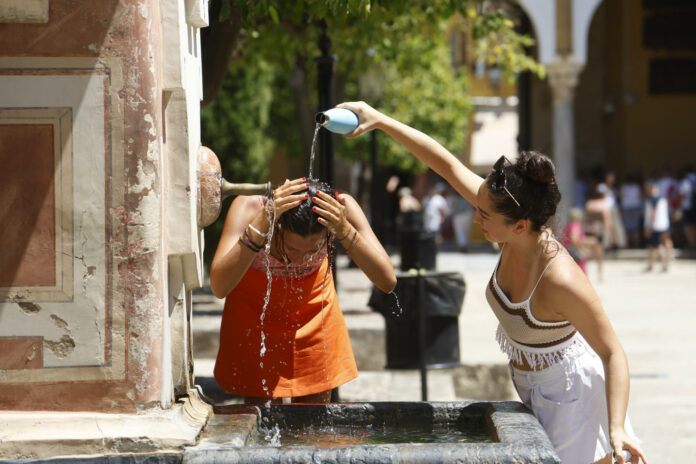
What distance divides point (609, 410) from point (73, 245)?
155 centimetres

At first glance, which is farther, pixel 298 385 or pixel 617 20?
pixel 617 20

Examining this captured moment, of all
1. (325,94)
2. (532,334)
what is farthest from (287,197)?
(325,94)

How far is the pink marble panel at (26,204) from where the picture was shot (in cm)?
254

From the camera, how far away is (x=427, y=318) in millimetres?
6367

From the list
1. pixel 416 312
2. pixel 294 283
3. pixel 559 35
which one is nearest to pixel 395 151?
pixel 559 35

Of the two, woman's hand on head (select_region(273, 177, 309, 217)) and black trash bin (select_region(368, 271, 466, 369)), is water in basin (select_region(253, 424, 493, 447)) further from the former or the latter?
black trash bin (select_region(368, 271, 466, 369))

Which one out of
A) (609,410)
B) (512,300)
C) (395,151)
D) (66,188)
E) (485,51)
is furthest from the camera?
(395,151)

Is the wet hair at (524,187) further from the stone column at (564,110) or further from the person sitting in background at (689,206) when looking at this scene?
the person sitting in background at (689,206)

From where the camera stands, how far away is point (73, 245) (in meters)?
2.58

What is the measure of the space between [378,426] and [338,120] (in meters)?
0.96

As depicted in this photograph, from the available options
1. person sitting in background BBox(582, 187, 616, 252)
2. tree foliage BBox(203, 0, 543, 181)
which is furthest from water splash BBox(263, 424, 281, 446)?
person sitting in background BBox(582, 187, 616, 252)

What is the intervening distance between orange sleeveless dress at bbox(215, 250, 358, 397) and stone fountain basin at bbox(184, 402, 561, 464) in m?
0.36

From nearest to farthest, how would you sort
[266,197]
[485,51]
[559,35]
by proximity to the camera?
[266,197]
[485,51]
[559,35]

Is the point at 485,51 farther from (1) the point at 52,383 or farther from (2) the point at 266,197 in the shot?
(1) the point at 52,383
